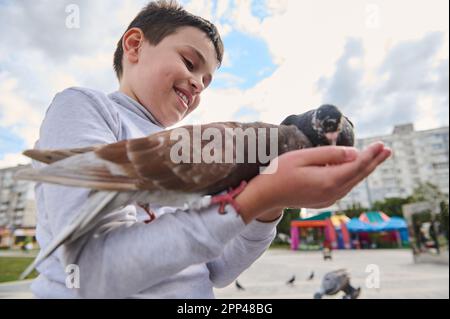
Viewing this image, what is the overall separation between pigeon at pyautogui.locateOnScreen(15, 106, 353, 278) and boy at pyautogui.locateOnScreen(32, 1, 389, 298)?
4 centimetres

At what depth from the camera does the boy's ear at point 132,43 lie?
1.10 m

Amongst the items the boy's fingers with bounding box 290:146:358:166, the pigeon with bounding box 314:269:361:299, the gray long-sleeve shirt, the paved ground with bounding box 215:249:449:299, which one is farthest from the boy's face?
the paved ground with bounding box 215:249:449:299

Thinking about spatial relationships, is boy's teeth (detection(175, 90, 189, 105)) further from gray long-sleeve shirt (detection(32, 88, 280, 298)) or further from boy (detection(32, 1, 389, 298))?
gray long-sleeve shirt (detection(32, 88, 280, 298))

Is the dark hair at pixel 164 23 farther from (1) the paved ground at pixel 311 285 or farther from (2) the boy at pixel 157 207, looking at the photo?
(1) the paved ground at pixel 311 285

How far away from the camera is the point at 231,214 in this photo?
68 cm

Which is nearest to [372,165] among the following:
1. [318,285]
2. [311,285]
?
[318,285]

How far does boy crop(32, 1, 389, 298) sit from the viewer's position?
636 millimetres

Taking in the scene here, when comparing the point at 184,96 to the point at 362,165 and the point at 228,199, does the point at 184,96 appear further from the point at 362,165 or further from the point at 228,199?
the point at 362,165

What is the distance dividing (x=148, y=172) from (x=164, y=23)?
2.05ft

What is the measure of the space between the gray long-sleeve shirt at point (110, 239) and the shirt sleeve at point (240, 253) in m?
0.21

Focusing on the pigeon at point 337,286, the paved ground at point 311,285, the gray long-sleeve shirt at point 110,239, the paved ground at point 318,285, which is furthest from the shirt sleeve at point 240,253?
the paved ground at point 318,285

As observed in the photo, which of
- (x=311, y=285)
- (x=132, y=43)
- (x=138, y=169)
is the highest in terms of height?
(x=132, y=43)

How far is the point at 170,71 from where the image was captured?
100 cm
